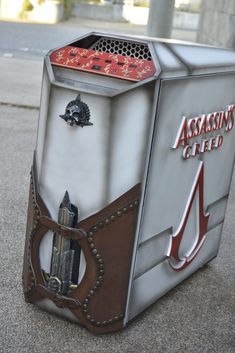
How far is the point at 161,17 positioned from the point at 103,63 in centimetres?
448

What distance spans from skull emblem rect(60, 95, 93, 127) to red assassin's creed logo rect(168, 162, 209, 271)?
851mm

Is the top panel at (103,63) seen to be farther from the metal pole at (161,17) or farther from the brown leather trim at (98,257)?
the metal pole at (161,17)

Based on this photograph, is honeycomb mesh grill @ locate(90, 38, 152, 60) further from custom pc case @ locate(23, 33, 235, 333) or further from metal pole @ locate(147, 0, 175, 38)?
metal pole @ locate(147, 0, 175, 38)

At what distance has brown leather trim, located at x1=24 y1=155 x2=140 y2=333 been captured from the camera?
2.73 m

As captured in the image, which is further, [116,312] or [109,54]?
[116,312]

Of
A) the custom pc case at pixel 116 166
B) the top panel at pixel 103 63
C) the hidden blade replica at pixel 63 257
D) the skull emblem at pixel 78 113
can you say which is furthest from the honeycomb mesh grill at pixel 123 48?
the hidden blade replica at pixel 63 257

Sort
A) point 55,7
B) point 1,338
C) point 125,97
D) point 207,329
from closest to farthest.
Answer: point 125,97
point 1,338
point 207,329
point 55,7

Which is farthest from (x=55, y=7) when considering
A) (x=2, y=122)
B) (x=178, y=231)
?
(x=178, y=231)

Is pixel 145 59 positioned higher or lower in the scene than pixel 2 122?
higher

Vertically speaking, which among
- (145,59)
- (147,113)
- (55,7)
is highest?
(145,59)

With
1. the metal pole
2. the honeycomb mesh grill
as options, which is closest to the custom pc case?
the honeycomb mesh grill

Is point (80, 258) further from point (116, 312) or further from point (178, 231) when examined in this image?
point (178, 231)

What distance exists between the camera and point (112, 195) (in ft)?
8.82

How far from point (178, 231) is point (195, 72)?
90 cm
